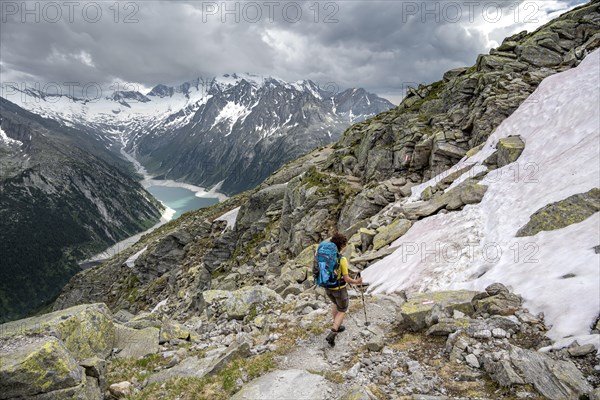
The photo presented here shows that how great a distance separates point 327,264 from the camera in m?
11.8

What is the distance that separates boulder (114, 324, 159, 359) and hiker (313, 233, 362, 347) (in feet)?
26.0

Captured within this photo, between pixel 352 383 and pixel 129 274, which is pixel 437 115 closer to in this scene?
pixel 352 383

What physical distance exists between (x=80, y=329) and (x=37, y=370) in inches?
203

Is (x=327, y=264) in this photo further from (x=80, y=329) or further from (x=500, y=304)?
(x=80, y=329)

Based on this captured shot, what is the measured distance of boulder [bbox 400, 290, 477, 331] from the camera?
473 inches

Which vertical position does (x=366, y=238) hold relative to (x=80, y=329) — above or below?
above

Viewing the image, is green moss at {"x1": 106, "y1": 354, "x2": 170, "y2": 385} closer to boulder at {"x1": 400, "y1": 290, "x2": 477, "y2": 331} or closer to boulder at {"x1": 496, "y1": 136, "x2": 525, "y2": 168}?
boulder at {"x1": 400, "y1": 290, "x2": 477, "y2": 331}

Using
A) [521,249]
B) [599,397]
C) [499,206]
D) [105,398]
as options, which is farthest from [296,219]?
[599,397]

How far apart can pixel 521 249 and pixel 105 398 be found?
53.6ft

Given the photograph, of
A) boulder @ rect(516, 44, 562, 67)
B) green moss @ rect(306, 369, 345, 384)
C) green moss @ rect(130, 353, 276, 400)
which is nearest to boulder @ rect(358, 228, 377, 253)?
green moss @ rect(130, 353, 276, 400)

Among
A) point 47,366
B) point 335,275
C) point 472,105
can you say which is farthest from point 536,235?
point 472,105

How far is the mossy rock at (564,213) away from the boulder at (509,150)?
808 cm

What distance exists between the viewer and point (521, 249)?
14414 millimetres

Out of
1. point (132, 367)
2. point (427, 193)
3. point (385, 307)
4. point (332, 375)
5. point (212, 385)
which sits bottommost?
point (132, 367)
